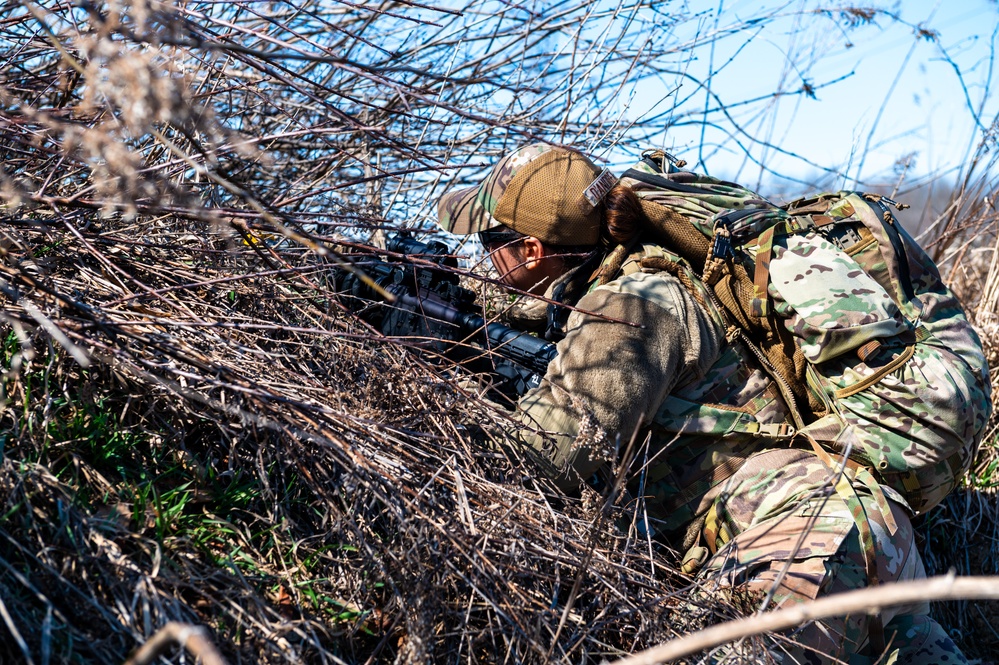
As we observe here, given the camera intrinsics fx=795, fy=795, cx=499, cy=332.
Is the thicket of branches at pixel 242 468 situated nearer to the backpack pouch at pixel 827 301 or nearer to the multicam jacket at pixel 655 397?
the multicam jacket at pixel 655 397

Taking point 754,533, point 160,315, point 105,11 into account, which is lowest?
point 754,533

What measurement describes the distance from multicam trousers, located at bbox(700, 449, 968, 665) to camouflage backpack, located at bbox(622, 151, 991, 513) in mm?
156

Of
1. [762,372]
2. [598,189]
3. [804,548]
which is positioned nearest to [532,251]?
[598,189]

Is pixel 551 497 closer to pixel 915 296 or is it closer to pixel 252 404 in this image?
pixel 252 404

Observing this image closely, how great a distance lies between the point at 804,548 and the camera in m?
2.29

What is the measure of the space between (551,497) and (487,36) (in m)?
2.50

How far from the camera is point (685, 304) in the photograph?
2.46 m

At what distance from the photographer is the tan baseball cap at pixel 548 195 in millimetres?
2617

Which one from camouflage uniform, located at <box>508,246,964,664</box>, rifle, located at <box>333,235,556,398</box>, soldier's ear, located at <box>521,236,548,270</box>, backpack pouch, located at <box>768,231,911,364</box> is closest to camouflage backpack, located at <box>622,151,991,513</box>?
backpack pouch, located at <box>768,231,911,364</box>

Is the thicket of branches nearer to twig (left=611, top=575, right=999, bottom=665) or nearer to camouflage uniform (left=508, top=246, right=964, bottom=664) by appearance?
camouflage uniform (left=508, top=246, right=964, bottom=664)

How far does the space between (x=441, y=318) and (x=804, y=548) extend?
1344 mm

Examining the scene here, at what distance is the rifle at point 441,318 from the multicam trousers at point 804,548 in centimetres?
77

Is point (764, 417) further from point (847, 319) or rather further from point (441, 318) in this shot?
point (441, 318)

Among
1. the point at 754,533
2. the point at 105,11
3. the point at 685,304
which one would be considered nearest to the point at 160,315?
the point at 105,11
